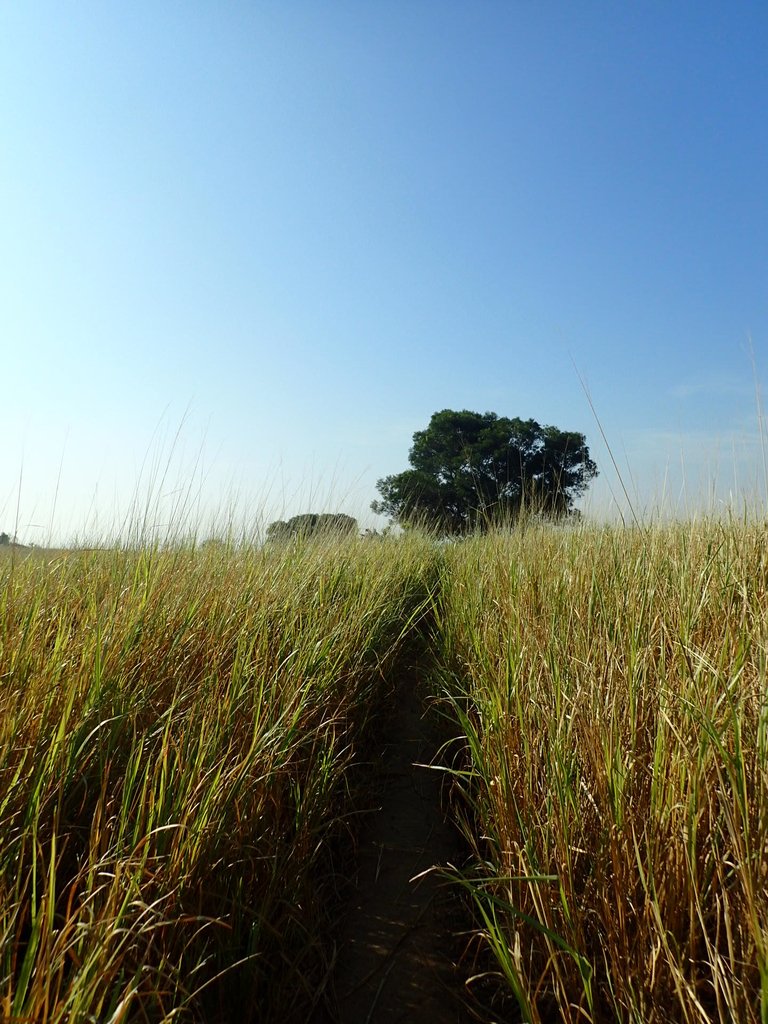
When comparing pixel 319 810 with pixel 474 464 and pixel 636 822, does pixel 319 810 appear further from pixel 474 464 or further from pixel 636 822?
pixel 474 464

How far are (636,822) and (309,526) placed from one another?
4922 mm

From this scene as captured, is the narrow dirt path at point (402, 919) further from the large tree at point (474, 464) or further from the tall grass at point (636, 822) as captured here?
the large tree at point (474, 464)

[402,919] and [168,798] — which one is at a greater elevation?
[168,798]

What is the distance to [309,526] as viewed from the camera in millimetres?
6145

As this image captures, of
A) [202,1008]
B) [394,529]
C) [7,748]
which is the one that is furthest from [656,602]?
[394,529]

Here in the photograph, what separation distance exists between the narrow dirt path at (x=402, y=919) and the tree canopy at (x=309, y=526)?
2786 millimetres

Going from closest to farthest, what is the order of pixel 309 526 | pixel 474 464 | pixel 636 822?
pixel 636 822 → pixel 309 526 → pixel 474 464

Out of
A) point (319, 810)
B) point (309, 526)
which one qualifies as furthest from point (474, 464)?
point (319, 810)

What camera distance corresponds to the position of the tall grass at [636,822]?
1145 millimetres

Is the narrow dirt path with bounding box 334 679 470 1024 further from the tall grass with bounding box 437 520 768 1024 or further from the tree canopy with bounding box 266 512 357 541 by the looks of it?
the tree canopy with bounding box 266 512 357 541

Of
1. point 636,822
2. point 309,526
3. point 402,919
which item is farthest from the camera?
point 309,526

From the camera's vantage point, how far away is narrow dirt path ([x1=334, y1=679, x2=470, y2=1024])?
1574 millimetres

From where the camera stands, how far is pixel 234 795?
156 cm

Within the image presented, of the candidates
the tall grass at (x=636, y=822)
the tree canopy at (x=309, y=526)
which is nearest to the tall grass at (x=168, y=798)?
the tall grass at (x=636, y=822)
